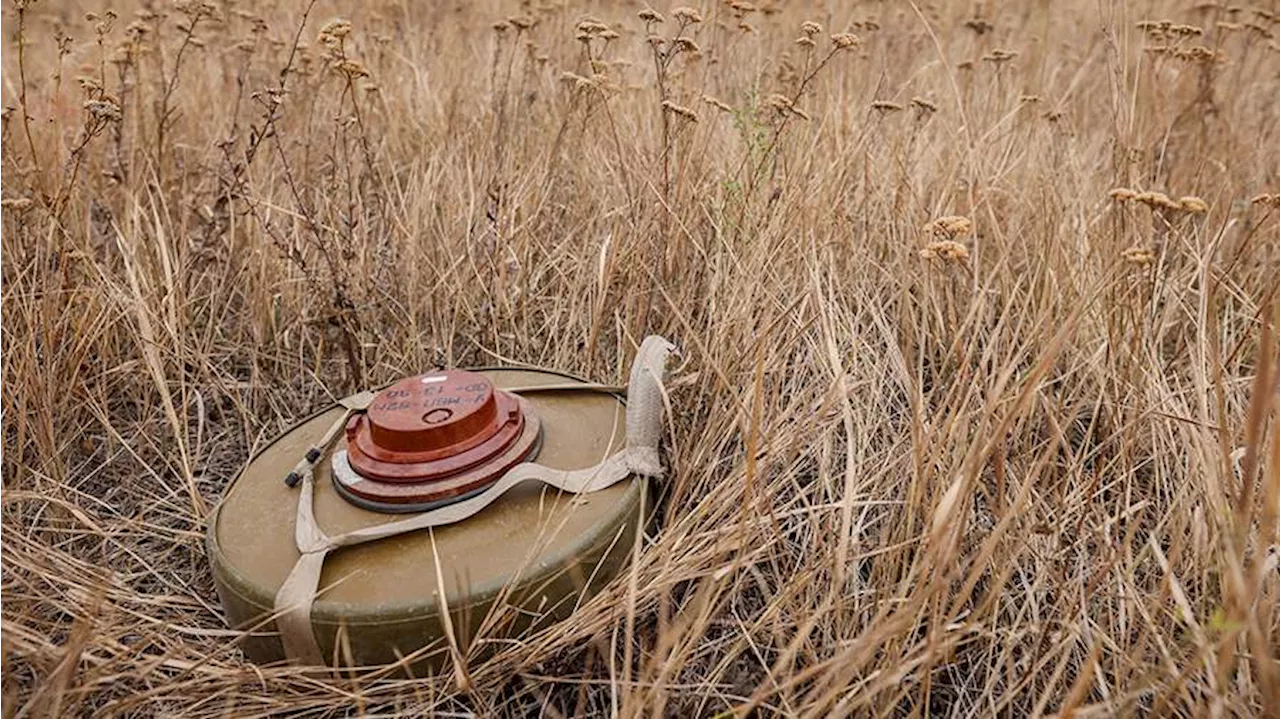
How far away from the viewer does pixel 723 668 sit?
4.27 ft

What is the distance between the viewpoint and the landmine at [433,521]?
4.26 ft

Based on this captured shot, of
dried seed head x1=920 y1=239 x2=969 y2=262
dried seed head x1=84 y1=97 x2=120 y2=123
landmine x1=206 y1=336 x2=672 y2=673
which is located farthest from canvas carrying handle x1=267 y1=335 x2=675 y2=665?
dried seed head x1=84 y1=97 x2=120 y2=123

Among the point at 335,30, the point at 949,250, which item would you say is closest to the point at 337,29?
the point at 335,30

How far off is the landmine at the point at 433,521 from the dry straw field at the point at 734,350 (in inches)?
2.9

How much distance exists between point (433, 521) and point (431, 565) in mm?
72

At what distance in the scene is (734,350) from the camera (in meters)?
1.75

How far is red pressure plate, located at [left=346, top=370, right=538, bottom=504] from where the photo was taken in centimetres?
144

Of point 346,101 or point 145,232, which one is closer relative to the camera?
point 145,232

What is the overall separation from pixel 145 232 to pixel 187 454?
787 millimetres

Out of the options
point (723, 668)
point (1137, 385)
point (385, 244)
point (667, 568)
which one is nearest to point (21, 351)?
point (385, 244)

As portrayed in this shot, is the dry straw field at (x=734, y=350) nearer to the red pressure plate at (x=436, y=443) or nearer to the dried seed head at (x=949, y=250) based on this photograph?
the dried seed head at (x=949, y=250)

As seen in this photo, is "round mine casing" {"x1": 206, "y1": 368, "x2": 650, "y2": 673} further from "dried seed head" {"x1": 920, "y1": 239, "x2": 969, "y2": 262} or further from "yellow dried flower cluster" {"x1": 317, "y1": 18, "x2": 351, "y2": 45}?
"yellow dried flower cluster" {"x1": 317, "y1": 18, "x2": 351, "y2": 45}

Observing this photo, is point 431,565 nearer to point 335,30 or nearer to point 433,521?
point 433,521

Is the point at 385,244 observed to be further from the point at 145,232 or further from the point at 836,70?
the point at 836,70
